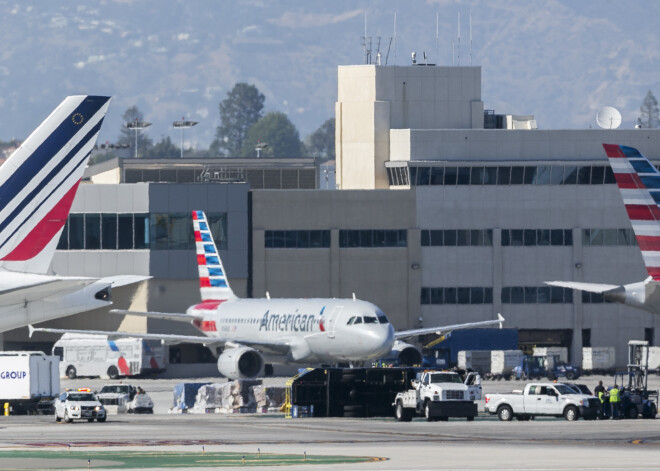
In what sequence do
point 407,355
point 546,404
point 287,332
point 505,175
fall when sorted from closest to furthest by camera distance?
point 546,404 → point 287,332 → point 407,355 → point 505,175

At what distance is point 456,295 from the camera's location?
124625 mm

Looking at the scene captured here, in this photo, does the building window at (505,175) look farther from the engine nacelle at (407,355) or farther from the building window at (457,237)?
the engine nacelle at (407,355)

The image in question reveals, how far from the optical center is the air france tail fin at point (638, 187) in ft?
197

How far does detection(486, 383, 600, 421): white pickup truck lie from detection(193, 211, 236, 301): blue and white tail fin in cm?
4278

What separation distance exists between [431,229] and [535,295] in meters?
10.7

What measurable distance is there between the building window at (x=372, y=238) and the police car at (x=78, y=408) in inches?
2282

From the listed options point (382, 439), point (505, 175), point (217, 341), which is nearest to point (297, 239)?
point (505, 175)

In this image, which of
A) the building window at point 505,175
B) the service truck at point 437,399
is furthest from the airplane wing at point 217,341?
the building window at point 505,175

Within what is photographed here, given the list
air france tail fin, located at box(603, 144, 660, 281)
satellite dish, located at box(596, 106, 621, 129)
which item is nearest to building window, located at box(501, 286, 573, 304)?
satellite dish, located at box(596, 106, 621, 129)

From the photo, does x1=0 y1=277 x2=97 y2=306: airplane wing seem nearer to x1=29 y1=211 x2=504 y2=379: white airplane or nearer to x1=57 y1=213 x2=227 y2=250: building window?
x1=29 y1=211 x2=504 y2=379: white airplane

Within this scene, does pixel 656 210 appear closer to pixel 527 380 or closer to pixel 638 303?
pixel 638 303

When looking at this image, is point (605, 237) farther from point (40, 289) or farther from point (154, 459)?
point (40, 289)

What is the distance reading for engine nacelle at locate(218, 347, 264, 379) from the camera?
89.7 metres

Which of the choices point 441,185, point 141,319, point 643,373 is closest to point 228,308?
point 141,319
